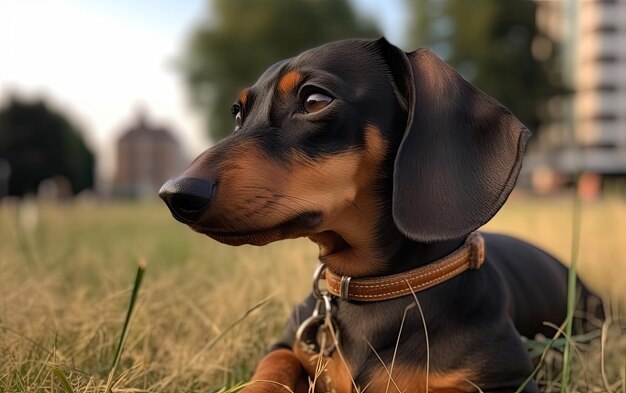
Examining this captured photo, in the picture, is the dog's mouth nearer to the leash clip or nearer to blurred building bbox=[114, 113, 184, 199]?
the leash clip

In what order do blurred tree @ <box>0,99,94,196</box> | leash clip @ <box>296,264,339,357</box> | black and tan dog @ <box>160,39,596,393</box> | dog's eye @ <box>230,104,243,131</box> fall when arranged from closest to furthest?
black and tan dog @ <box>160,39,596,393</box> < leash clip @ <box>296,264,339,357</box> < dog's eye @ <box>230,104,243,131</box> < blurred tree @ <box>0,99,94,196</box>

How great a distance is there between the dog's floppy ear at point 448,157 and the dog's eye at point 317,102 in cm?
23

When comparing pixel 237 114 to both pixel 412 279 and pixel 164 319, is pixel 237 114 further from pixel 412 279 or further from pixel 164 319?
pixel 164 319

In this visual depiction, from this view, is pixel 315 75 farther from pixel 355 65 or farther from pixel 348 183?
pixel 348 183

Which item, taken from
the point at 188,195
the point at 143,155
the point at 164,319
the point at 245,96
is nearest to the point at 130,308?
the point at 188,195

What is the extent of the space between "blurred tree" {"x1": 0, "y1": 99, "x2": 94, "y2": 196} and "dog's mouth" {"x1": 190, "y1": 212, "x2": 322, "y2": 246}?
37.7m

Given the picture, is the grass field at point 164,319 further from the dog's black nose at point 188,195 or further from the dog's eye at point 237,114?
the dog's eye at point 237,114

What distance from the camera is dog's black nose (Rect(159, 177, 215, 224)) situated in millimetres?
1458

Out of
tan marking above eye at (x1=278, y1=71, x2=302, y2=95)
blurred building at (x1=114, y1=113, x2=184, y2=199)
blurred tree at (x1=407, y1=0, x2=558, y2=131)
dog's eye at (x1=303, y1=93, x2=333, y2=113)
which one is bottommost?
blurred building at (x1=114, y1=113, x2=184, y2=199)

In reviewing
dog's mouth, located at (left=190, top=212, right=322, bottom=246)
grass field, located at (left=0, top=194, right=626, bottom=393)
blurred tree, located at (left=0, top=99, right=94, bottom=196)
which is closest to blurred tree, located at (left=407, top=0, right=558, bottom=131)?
grass field, located at (left=0, top=194, right=626, bottom=393)

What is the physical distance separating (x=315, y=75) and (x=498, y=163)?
56 centimetres

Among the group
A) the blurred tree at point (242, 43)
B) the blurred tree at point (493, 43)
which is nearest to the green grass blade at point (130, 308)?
the blurred tree at point (242, 43)

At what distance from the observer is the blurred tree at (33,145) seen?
120ft

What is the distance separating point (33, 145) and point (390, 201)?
40.1 metres
